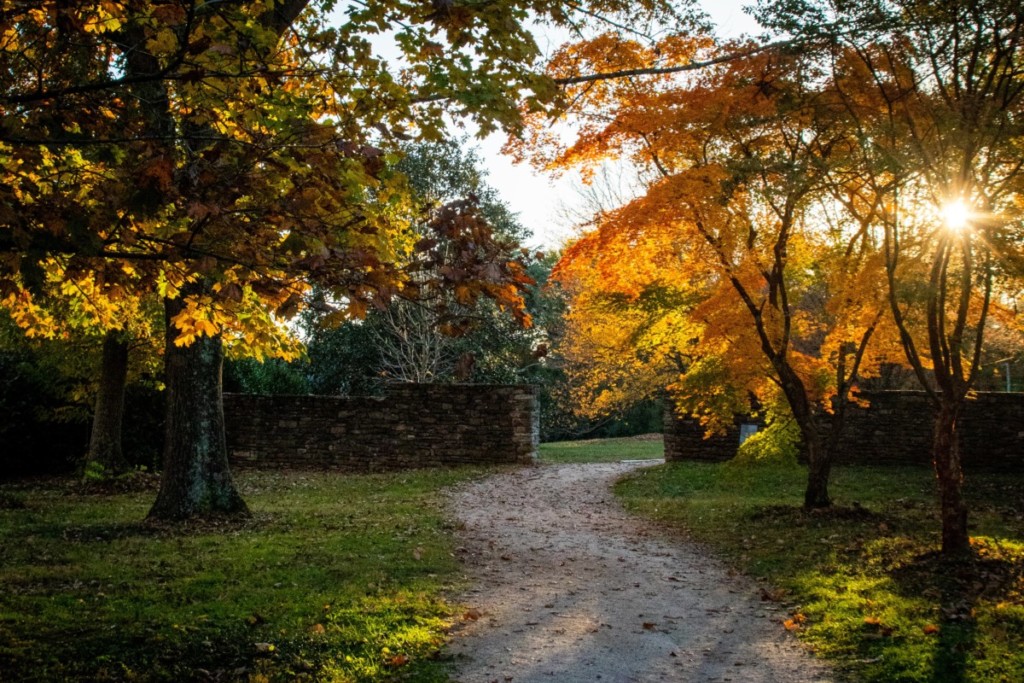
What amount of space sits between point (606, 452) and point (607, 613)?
66.3 feet

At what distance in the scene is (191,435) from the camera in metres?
10.7

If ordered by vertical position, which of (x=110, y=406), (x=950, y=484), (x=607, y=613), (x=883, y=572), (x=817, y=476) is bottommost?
(x=607, y=613)

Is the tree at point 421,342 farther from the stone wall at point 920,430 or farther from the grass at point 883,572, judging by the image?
the grass at point 883,572

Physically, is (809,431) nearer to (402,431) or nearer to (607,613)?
(607,613)

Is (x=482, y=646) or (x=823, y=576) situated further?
(x=823, y=576)

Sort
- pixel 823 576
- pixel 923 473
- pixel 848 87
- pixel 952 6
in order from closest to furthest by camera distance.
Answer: pixel 952 6
pixel 823 576
pixel 848 87
pixel 923 473

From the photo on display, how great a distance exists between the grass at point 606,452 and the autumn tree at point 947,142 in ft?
47.3

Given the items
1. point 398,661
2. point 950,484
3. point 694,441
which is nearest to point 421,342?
point 694,441

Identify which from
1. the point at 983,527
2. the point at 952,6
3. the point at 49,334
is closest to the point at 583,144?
the point at 952,6

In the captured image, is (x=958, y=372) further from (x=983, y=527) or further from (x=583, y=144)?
(x=583, y=144)

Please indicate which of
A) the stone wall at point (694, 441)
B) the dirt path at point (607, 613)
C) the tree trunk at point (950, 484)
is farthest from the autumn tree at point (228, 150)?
the stone wall at point (694, 441)

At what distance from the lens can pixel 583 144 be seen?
11.3m

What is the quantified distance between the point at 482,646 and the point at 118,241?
3.59 metres

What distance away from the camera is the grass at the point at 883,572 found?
5566 millimetres
